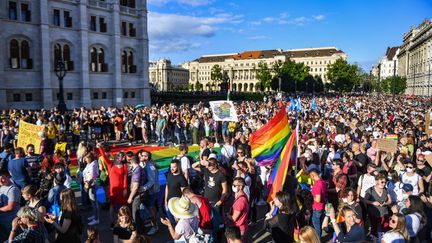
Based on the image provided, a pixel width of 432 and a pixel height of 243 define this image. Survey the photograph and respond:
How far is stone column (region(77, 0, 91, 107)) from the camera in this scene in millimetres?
38156

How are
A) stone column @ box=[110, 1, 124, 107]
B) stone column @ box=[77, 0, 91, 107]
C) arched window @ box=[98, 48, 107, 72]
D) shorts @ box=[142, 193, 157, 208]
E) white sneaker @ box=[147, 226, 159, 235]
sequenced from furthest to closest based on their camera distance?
1. stone column @ box=[110, 1, 124, 107]
2. arched window @ box=[98, 48, 107, 72]
3. stone column @ box=[77, 0, 91, 107]
4. white sneaker @ box=[147, 226, 159, 235]
5. shorts @ box=[142, 193, 157, 208]

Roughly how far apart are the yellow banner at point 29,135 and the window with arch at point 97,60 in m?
29.9

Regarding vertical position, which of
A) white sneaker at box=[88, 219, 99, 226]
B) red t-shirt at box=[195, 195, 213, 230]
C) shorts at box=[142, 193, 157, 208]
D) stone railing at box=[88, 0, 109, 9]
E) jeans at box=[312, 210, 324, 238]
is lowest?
white sneaker at box=[88, 219, 99, 226]

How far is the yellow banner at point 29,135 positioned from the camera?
37.4 feet

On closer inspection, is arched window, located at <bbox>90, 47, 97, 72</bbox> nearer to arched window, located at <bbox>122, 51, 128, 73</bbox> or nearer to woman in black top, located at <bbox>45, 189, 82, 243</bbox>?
arched window, located at <bbox>122, 51, 128, 73</bbox>

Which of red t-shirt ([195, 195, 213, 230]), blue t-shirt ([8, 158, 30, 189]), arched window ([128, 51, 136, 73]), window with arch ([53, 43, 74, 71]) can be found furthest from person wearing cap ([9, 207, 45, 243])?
arched window ([128, 51, 136, 73])

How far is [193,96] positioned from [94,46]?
67.4 feet

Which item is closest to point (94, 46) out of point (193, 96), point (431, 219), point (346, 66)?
point (193, 96)

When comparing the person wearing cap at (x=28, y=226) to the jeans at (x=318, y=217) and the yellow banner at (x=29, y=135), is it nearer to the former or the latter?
the jeans at (x=318, y=217)

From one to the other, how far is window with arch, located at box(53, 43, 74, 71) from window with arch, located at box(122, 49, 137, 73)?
6.91 m

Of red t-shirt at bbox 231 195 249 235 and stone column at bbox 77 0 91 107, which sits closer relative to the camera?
red t-shirt at bbox 231 195 249 235

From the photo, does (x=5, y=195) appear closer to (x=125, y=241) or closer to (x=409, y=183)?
(x=125, y=241)

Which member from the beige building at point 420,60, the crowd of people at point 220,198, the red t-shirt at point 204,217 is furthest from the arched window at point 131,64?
the beige building at point 420,60

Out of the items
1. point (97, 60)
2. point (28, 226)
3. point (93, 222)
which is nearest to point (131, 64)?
point (97, 60)
